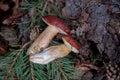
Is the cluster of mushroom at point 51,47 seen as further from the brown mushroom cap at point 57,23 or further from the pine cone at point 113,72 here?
the pine cone at point 113,72

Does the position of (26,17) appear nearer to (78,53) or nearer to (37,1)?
(37,1)

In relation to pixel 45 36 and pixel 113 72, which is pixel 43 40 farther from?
pixel 113 72

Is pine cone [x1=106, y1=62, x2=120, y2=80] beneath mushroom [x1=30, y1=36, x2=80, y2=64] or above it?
beneath

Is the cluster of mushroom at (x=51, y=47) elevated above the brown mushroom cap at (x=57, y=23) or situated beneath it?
situated beneath

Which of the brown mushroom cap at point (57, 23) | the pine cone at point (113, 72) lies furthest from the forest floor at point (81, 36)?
the brown mushroom cap at point (57, 23)

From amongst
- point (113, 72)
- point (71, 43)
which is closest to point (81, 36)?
point (71, 43)

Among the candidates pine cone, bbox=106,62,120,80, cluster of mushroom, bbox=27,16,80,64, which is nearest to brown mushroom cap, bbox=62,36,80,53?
cluster of mushroom, bbox=27,16,80,64

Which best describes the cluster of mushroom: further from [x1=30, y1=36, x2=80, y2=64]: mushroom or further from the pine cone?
the pine cone

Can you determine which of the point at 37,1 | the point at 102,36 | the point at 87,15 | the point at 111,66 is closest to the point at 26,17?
the point at 37,1
